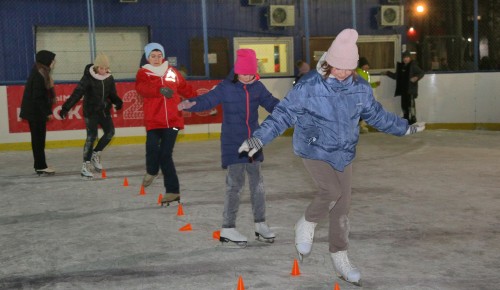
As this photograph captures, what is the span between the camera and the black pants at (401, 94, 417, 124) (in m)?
15.7

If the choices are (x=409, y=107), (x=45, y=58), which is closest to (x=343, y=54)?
(x=45, y=58)

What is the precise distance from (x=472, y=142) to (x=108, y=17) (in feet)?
35.4

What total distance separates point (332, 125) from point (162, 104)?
3073 mm

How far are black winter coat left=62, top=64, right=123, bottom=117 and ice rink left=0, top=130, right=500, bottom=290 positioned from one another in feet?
3.14

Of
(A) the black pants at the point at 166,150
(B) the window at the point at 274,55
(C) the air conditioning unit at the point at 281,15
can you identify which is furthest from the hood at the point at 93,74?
(B) the window at the point at 274,55

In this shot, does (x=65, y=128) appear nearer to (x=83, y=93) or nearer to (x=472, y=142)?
(x=83, y=93)

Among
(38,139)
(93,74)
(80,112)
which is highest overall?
(93,74)

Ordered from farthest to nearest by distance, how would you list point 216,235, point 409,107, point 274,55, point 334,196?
point 274,55, point 409,107, point 216,235, point 334,196

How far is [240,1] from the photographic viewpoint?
66.9 feet

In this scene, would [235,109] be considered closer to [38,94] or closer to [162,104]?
[162,104]

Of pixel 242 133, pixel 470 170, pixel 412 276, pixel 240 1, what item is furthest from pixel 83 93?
pixel 240 1

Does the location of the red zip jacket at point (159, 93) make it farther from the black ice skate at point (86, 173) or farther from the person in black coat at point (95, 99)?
the black ice skate at point (86, 173)

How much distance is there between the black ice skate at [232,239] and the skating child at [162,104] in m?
1.83

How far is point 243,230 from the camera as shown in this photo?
611 cm
